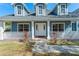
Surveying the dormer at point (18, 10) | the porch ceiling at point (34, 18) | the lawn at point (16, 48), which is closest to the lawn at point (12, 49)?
the lawn at point (16, 48)

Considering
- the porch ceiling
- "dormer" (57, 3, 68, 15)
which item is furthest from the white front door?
"dormer" (57, 3, 68, 15)

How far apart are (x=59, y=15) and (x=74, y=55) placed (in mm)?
744

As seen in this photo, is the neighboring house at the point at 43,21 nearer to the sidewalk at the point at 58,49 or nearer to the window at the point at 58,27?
the window at the point at 58,27

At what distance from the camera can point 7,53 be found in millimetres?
4805

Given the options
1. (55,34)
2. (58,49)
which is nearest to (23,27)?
(55,34)

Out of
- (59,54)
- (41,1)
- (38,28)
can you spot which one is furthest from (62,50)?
(41,1)

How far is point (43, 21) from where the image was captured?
5.00 m

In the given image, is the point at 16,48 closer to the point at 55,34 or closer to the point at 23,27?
the point at 23,27

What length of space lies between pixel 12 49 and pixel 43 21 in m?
0.74

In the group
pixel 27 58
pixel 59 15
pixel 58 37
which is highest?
pixel 59 15

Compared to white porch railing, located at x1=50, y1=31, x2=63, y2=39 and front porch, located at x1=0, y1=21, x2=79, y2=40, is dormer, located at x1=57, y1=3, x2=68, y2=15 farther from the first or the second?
white porch railing, located at x1=50, y1=31, x2=63, y2=39

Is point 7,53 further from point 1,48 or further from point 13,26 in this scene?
point 13,26

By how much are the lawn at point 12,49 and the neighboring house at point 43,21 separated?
0.37ft

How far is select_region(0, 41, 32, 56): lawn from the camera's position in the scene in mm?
4812
